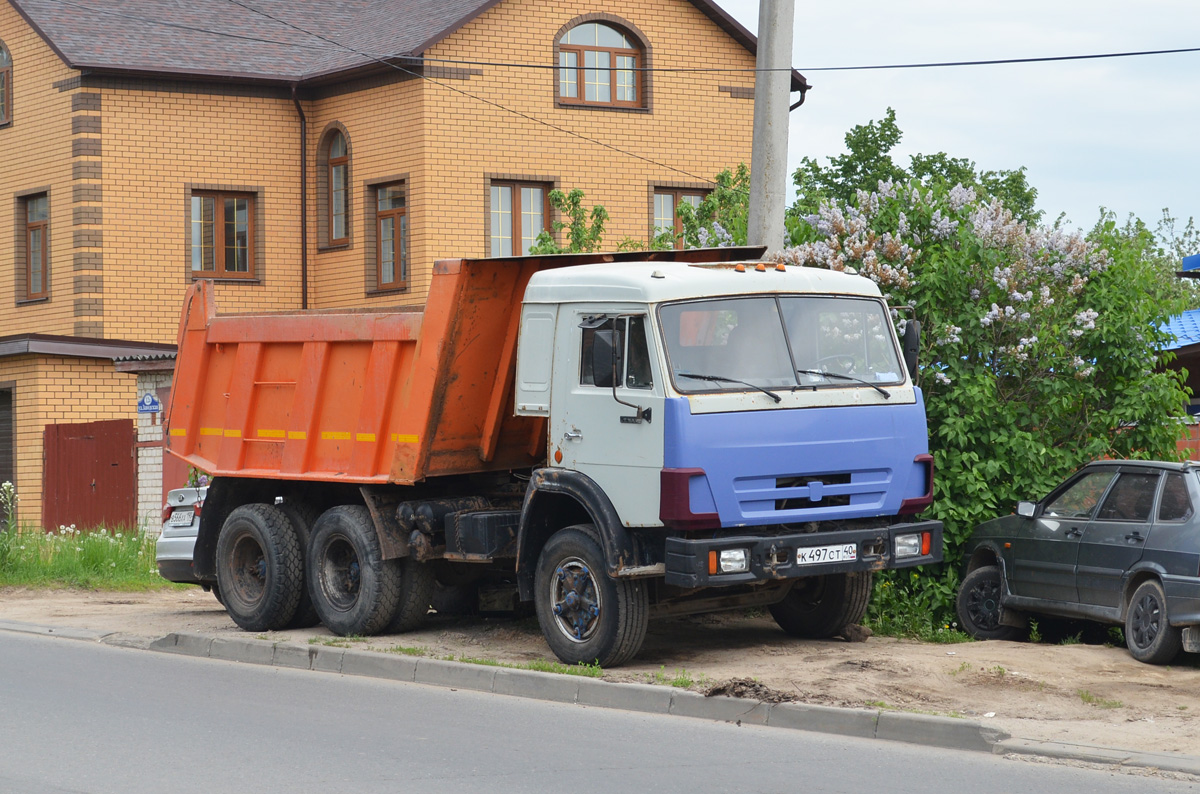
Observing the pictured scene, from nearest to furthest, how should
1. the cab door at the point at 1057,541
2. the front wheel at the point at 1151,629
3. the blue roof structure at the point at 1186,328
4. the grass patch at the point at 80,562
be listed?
the front wheel at the point at 1151,629, the cab door at the point at 1057,541, the grass patch at the point at 80,562, the blue roof structure at the point at 1186,328

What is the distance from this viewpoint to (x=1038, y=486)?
514 inches

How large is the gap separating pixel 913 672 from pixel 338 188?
19.4 metres

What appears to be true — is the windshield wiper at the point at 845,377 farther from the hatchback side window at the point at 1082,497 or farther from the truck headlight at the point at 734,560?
the hatchback side window at the point at 1082,497

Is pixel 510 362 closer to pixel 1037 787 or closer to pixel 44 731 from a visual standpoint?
pixel 44 731

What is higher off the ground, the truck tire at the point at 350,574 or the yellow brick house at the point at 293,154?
the yellow brick house at the point at 293,154

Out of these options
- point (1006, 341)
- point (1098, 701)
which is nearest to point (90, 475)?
point (1006, 341)

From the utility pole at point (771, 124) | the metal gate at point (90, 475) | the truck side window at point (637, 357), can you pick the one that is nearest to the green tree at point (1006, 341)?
the utility pole at point (771, 124)

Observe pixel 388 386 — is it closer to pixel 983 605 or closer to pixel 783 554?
pixel 783 554

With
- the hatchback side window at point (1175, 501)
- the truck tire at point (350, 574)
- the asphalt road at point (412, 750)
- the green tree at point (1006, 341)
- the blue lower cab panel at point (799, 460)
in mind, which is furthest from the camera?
the green tree at point (1006, 341)

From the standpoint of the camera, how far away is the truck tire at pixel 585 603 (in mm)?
10305

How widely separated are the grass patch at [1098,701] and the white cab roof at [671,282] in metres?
3.16

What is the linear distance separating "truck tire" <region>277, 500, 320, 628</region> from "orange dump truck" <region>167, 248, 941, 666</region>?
0.02 metres

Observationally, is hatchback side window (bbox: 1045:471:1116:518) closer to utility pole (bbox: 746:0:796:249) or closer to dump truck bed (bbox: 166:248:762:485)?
dump truck bed (bbox: 166:248:762:485)

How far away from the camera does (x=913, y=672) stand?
9836 millimetres
